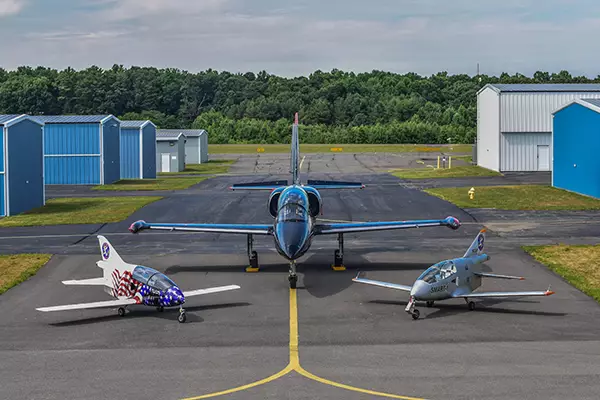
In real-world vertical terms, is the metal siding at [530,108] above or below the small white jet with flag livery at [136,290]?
above

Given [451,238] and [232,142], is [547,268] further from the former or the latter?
[232,142]

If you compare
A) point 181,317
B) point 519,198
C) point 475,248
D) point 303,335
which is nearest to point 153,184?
point 519,198

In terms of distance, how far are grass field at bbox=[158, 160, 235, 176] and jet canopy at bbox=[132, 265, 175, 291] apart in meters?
73.4

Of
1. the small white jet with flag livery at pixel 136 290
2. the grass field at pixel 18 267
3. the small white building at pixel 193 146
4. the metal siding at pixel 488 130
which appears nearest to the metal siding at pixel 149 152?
the small white building at pixel 193 146

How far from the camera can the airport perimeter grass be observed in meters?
52.2

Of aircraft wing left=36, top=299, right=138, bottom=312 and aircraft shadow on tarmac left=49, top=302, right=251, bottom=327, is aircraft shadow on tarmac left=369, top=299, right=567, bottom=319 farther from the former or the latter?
aircraft wing left=36, top=299, right=138, bottom=312

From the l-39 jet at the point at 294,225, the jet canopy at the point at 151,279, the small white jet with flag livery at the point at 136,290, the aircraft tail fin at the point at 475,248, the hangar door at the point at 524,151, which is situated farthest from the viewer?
the hangar door at the point at 524,151

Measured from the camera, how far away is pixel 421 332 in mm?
22703

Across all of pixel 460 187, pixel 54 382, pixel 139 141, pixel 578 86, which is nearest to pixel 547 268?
pixel 54 382

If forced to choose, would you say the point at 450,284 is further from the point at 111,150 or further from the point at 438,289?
the point at 111,150

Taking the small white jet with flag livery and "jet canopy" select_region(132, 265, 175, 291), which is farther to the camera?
"jet canopy" select_region(132, 265, 175, 291)

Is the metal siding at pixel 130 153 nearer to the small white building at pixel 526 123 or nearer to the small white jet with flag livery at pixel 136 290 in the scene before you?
the small white building at pixel 526 123

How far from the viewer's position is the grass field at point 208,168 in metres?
99.0

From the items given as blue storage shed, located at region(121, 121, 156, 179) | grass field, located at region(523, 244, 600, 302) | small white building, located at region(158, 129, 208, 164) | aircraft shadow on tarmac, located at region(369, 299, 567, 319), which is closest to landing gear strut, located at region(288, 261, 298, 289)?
aircraft shadow on tarmac, located at region(369, 299, 567, 319)
